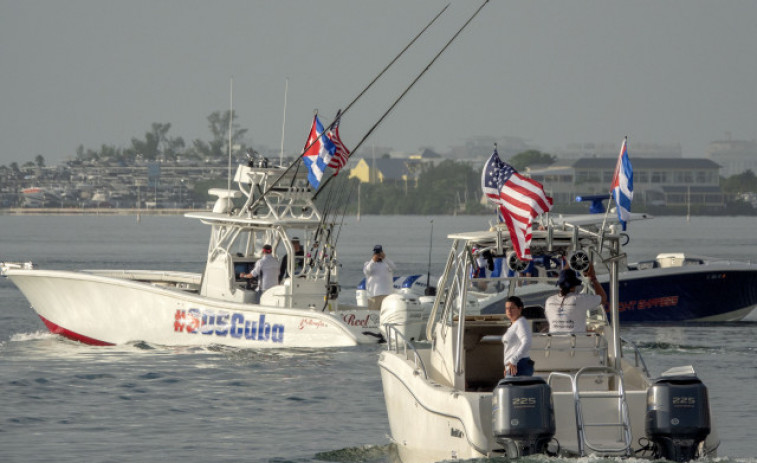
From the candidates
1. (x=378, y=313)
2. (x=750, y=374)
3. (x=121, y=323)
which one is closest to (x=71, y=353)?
(x=121, y=323)

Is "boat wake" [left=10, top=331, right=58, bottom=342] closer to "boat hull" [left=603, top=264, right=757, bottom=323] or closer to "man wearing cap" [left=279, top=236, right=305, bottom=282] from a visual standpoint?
"man wearing cap" [left=279, top=236, right=305, bottom=282]

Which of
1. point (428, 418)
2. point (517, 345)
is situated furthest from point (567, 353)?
point (428, 418)

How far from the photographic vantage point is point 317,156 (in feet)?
83.7

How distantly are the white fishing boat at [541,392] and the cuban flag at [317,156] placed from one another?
8967mm

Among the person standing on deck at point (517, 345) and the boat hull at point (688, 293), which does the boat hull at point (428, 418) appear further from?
the boat hull at point (688, 293)

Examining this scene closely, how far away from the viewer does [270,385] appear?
2158cm

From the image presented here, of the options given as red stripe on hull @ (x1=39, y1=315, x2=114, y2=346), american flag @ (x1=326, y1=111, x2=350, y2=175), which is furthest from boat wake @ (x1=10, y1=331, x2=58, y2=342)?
american flag @ (x1=326, y1=111, x2=350, y2=175)

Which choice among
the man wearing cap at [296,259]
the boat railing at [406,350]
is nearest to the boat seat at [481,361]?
the boat railing at [406,350]

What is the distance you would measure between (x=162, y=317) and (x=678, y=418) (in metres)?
14.7

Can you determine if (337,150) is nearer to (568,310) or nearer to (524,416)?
(568,310)

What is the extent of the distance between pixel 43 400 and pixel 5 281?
100 feet

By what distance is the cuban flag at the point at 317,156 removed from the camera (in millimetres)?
Result: 25337

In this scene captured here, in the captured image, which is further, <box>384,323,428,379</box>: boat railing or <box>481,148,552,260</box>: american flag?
<box>384,323,428,379</box>: boat railing

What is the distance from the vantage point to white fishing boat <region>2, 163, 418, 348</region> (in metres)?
24.0
